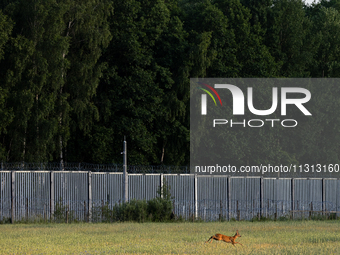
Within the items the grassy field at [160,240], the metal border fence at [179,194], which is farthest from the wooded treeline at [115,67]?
the grassy field at [160,240]

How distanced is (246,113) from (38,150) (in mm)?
21520

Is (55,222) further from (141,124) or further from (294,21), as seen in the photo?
(294,21)

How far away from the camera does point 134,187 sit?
30.0m

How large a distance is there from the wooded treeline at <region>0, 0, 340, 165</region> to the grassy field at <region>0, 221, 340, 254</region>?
54.4 feet

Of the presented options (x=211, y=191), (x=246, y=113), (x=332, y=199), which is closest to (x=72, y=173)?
(x=211, y=191)

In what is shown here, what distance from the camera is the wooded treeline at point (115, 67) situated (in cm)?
3884

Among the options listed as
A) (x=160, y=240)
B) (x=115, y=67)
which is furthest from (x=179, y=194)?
(x=115, y=67)

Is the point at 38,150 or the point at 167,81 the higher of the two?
the point at 167,81

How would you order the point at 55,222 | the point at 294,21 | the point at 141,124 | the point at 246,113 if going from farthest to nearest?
1. the point at 294,21
2. the point at 246,113
3. the point at 141,124
4. the point at 55,222

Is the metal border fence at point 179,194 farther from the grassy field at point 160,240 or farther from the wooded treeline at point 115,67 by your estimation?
the wooded treeline at point 115,67

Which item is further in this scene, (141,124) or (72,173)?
(141,124)

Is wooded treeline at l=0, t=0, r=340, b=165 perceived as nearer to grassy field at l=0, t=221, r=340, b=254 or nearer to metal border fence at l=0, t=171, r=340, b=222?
metal border fence at l=0, t=171, r=340, b=222

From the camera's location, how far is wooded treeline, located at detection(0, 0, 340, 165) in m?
38.8

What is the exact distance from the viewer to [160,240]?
1772 centimetres
